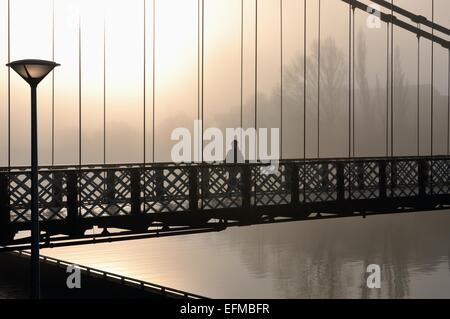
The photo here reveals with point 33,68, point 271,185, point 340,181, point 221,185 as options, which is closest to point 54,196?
point 221,185

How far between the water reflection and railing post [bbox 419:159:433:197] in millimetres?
17992

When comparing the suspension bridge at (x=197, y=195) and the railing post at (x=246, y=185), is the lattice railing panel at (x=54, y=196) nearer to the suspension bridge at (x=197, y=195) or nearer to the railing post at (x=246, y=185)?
the suspension bridge at (x=197, y=195)

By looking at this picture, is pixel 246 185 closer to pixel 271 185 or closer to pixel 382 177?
pixel 271 185

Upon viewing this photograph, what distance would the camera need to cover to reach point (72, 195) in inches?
597

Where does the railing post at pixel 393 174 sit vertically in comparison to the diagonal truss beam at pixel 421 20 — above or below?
below

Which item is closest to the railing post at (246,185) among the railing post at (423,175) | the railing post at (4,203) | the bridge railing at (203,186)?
the bridge railing at (203,186)

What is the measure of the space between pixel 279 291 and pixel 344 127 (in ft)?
54.0

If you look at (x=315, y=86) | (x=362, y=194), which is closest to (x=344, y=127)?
(x=315, y=86)

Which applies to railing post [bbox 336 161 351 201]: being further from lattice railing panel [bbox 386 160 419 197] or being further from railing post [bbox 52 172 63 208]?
railing post [bbox 52 172 63 208]

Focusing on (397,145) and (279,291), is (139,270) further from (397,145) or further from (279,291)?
(397,145)

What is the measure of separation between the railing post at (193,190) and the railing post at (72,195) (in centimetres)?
282

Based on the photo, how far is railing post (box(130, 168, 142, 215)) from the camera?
16.0 meters

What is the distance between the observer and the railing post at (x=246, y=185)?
17.8 metres

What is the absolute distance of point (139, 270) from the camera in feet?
150
